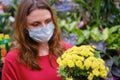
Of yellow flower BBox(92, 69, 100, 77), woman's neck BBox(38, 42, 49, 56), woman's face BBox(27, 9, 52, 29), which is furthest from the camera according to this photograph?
woman's neck BBox(38, 42, 49, 56)

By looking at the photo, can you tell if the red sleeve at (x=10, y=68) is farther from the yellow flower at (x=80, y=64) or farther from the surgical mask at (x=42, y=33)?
the yellow flower at (x=80, y=64)

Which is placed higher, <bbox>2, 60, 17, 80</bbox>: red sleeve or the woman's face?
the woman's face

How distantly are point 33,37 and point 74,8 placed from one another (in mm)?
3655

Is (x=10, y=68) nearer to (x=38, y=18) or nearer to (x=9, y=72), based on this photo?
(x=9, y=72)

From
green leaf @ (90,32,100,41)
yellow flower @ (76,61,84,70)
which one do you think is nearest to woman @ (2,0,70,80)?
yellow flower @ (76,61,84,70)

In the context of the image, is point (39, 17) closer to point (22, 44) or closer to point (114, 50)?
point (22, 44)

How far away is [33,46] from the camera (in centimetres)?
266

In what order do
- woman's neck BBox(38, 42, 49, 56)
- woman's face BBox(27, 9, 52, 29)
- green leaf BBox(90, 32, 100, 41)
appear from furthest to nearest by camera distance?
green leaf BBox(90, 32, 100, 41) → woman's neck BBox(38, 42, 49, 56) → woman's face BBox(27, 9, 52, 29)

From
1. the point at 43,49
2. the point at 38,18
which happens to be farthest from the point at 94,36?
the point at 38,18

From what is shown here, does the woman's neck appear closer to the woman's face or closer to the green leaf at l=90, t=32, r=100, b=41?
the woman's face

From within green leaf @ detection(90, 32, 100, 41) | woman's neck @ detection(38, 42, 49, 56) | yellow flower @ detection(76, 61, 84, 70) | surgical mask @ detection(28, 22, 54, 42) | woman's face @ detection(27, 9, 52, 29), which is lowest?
green leaf @ detection(90, 32, 100, 41)

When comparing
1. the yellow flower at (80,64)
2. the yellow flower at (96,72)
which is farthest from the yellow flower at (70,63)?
the yellow flower at (96,72)

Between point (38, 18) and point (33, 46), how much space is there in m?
0.24

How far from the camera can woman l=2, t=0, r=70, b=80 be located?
8.48 feet
